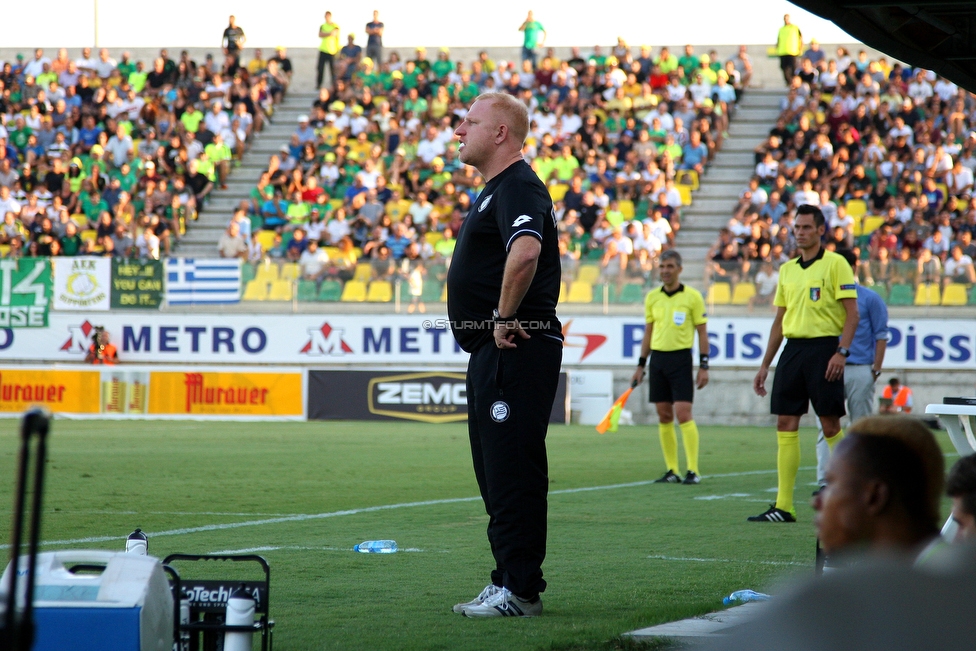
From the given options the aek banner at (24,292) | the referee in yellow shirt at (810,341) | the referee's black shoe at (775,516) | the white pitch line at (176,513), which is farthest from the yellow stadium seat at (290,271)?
the referee's black shoe at (775,516)

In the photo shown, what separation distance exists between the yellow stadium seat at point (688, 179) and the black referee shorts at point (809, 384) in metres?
20.3

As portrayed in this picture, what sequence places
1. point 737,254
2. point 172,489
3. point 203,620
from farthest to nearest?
point 737,254 < point 172,489 < point 203,620

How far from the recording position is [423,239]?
26.5 m

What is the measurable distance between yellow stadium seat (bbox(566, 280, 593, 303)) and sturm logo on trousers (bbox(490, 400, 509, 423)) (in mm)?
18185

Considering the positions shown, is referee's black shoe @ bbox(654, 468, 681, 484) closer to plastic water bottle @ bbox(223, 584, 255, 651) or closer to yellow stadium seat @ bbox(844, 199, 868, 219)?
plastic water bottle @ bbox(223, 584, 255, 651)

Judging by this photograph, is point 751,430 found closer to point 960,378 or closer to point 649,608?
point 960,378

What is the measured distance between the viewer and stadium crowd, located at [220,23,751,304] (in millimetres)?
25703

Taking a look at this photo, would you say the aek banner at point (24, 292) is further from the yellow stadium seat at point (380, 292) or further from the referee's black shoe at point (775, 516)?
the referee's black shoe at point (775, 516)

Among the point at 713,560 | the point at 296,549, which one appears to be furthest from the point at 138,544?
the point at 713,560

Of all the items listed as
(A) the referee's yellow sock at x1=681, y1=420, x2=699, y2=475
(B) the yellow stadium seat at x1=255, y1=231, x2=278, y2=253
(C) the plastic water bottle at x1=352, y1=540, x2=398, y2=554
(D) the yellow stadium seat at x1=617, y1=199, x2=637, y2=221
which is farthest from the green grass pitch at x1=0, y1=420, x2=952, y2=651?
(D) the yellow stadium seat at x1=617, y1=199, x2=637, y2=221

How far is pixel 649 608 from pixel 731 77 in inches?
1097

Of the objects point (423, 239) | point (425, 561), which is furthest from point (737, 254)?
point (425, 561)

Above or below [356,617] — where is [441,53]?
above

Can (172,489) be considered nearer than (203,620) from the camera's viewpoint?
No
